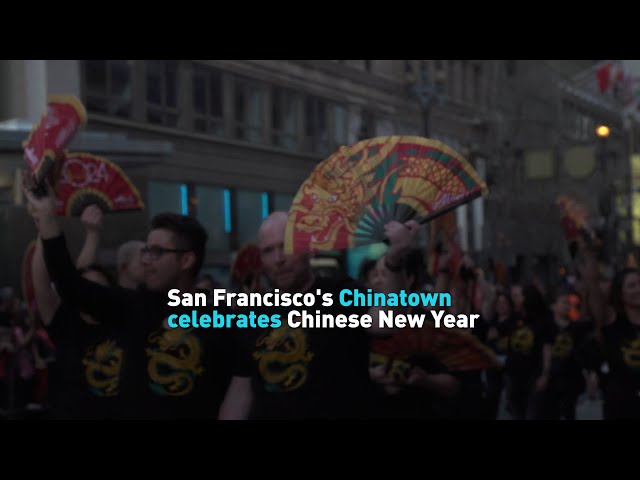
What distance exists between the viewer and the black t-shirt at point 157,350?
469 cm

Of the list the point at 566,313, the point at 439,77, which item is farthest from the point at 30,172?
the point at 439,77

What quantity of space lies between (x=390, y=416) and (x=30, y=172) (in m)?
1.95

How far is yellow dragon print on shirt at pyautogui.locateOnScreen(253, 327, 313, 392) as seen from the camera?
4781mm

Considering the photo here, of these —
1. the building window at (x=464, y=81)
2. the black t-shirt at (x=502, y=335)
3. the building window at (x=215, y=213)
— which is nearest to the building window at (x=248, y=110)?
the building window at (x=215, y=213)

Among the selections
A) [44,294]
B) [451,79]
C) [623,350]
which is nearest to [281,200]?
[451,79]

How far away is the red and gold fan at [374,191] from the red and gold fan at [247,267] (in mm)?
5248

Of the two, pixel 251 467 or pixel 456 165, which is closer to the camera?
pixel 251 467

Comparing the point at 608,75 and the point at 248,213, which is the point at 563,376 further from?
the point at 608,75

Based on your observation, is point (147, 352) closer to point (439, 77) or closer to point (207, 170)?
point (439, 77)

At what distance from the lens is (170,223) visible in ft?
16.4

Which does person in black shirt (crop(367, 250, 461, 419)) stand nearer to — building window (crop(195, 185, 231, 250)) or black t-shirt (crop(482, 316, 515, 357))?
black t-shirt (crop(482, 316, 515, 357))

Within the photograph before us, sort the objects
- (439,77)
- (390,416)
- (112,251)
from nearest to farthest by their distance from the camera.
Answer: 1. (390,416)
2. (112,251)
3. (439,77)

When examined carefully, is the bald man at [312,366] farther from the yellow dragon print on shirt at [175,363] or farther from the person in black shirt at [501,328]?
the person in black shirt at [501,328]

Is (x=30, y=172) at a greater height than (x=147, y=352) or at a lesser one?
greater
